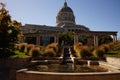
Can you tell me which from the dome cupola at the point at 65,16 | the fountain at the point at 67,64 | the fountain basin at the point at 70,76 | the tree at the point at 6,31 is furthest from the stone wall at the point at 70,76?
the dome cupola at the point at 65,16

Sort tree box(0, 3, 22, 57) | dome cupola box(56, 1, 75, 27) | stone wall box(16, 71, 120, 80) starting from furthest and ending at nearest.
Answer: dome cupola box(56, 1, 75, 27) → tree box(0, 3, 22, 57) → stone wall box(16, 71, 120, 80)

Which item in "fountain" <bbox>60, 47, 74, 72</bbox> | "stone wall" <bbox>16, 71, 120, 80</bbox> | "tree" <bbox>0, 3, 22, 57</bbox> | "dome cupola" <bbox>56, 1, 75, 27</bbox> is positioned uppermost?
"dome cupola" <bbox>56, 1, 75, 27</bbox>

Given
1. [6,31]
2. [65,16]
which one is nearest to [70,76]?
[6,31]

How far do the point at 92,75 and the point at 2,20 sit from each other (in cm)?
1300

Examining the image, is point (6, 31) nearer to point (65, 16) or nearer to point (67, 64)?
point (67, 64)

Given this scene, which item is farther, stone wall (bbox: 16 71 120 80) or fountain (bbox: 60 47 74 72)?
fountain (bbox: 60 47 74 72)

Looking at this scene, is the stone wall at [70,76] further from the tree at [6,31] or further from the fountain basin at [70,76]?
the tree at [6,31]

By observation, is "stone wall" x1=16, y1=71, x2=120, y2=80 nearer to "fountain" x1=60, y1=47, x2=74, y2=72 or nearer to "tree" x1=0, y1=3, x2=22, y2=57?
"fountain" x1=60, y1=47, x2=74, y2=72

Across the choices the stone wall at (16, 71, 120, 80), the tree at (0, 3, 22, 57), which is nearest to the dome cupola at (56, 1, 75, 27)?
the tree at (0, 3, 22, 57)

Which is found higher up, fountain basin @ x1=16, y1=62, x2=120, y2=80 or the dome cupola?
the dome cupola

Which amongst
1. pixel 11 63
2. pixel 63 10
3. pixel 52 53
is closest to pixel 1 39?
pixel 11 63

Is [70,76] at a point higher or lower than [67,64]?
higher

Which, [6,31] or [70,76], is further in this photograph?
[6,31]

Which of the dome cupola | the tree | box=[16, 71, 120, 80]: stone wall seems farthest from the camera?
the dome cupola
